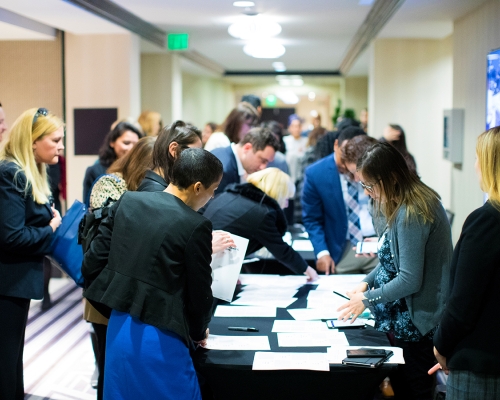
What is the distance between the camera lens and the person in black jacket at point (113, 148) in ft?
16.1

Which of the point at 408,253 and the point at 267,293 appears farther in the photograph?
the point at 267,293

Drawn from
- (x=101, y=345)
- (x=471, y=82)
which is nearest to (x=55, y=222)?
(x=101, y=345)

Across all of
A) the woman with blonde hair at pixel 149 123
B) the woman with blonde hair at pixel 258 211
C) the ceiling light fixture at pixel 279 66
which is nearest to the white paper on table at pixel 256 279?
the woman with blonde hair at pixel 258 211

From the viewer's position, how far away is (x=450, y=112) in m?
6.50

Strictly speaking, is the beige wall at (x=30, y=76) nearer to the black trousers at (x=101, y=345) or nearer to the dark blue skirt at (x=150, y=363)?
the black trousers at (x=101, y=345)

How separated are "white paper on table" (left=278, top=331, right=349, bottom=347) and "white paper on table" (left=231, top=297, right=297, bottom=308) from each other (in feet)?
1.53

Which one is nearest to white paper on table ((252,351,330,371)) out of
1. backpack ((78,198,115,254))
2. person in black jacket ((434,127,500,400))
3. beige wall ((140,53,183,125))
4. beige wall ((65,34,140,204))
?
person in black jacket ((434,127,500,400))

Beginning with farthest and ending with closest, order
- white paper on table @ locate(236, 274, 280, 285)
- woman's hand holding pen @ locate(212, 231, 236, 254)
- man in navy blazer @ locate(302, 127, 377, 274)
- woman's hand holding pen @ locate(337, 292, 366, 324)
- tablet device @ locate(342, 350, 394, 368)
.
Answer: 1. man in navy blazer @ locate(302, 127, 377, 274)
2. white paper on table @ locate(236, 274, 280, 285)
3. woman's hand holding pen @ locate(212, 231, 236, 254)
4. woman's hand holding pen @ locate(337, 292, 366, 324)
5. tablet device @ locate(342, 350, 394, 368)

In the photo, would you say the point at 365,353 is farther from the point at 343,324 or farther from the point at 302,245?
the point at 302,245

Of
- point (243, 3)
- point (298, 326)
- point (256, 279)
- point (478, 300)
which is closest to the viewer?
point (478, 300)

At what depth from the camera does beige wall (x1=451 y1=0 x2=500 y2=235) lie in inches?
217

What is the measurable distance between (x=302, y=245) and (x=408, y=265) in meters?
2.63

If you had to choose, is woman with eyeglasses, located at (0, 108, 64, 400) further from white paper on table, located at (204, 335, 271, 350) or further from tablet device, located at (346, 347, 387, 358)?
tablet device, located at (346, 347, 387, 358)

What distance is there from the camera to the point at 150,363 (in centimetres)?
243
